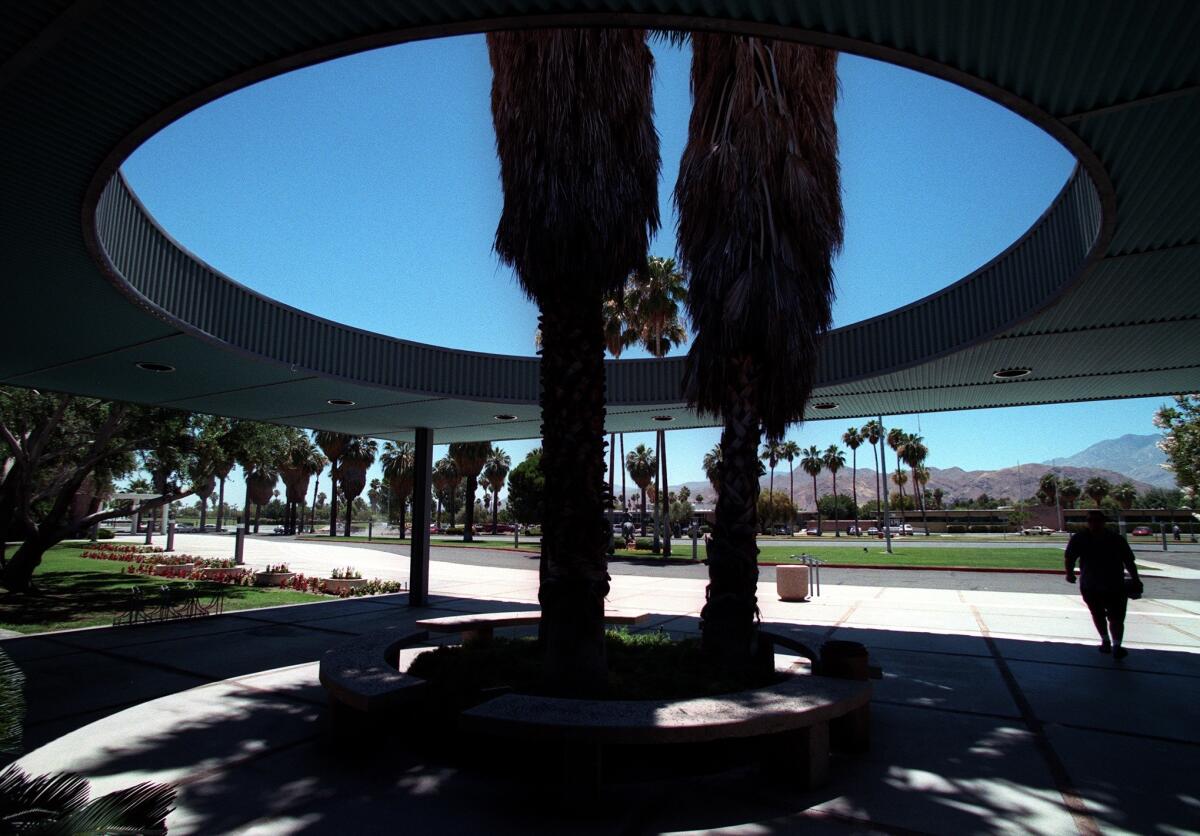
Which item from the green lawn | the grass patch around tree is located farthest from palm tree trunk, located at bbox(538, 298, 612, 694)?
the green lawn

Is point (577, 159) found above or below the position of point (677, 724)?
above

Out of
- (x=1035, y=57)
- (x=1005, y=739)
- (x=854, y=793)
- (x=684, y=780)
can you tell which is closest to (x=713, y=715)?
(x=684, y=780)

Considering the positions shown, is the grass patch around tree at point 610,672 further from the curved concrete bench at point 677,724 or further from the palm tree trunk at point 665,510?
the palm tree trunk at point 665,510

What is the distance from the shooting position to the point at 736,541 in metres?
7.72

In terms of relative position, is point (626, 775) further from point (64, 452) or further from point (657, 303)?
point (657, 303)

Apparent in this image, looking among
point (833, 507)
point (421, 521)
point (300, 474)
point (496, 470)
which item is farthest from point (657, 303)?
point (833, 507)

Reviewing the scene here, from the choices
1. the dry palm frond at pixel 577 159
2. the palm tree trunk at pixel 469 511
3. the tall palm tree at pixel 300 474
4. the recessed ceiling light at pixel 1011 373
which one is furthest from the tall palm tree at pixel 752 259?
the tall palm tree at pixel 300 474

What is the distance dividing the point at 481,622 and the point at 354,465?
213 ft

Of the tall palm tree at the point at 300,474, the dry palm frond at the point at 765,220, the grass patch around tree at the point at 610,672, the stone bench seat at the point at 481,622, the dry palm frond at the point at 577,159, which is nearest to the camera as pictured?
the grass patch around tree at the point at 610,672

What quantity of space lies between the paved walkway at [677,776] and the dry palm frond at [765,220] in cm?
404

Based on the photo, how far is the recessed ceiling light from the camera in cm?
1098

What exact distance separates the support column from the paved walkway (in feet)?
14.3

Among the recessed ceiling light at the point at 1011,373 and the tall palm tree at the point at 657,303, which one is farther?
the tall palm tree at the point at 657,303

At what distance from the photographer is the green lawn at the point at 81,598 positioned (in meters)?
12.4
